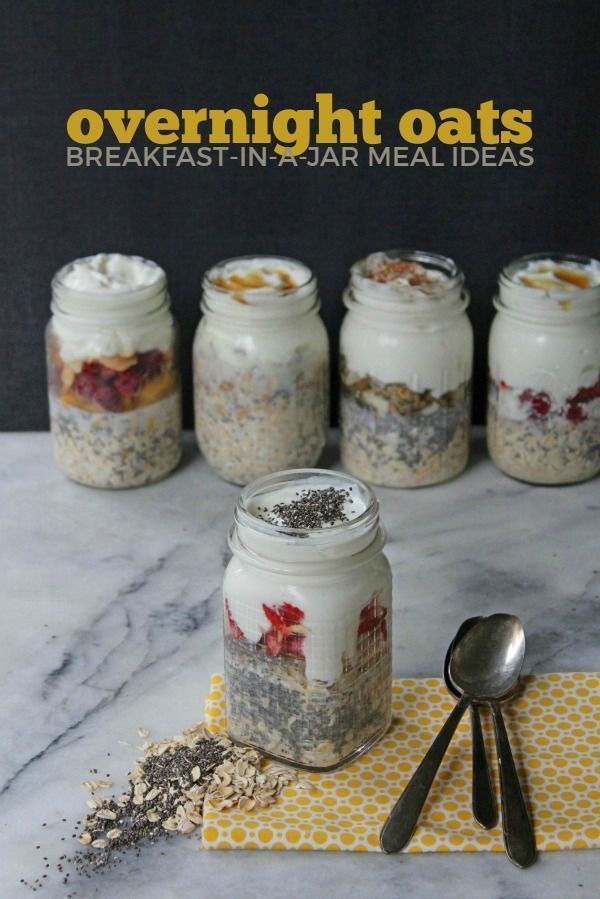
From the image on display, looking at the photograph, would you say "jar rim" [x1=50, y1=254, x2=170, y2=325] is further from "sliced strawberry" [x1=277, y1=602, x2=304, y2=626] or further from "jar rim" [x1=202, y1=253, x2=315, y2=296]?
A: "sliced strawberry" [x1=277, y1=602, x2=304, y2=626]

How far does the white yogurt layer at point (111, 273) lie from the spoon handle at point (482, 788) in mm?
746

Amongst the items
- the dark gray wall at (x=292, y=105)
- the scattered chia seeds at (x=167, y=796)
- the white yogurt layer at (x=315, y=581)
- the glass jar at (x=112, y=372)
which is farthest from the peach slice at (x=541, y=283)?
the scattered chia seeds at (x=167, y=796)

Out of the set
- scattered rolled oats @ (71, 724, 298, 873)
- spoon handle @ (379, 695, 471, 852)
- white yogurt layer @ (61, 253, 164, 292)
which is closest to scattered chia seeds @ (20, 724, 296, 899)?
scattered rolled oats @ (71, 724, 298, 873)

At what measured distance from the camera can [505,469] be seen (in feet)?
5.61

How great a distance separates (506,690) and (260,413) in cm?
56

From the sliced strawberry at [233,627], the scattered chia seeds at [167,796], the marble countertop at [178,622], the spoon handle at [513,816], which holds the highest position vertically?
the sliced strawberry at [233,627]

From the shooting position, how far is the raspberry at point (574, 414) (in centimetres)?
163

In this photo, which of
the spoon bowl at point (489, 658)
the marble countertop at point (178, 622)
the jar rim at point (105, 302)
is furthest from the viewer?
the jar rim at point (105, 302)

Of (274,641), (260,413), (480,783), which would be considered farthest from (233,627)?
(260,413)

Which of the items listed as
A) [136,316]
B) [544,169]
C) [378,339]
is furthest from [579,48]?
[136,316]

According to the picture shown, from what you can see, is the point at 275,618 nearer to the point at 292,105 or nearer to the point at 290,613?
the point at 290,613

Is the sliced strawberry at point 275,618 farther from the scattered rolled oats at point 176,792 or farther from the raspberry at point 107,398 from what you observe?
the raspberry at point 107,398

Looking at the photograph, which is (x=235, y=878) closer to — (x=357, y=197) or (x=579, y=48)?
(x=357, y=197)

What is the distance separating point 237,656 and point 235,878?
193mm
